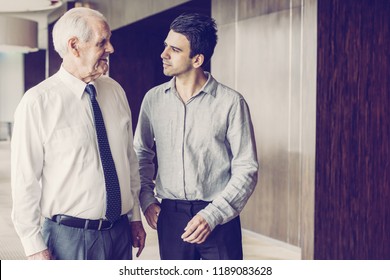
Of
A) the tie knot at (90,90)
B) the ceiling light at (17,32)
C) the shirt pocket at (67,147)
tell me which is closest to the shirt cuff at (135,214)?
the shirt pocket at (67,147)

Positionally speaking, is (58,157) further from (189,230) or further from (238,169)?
(238,169)

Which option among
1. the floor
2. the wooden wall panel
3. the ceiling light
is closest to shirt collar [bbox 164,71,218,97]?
the floor

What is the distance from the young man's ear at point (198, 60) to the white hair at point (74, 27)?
322 mm

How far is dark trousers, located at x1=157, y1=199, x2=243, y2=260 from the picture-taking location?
1747mm

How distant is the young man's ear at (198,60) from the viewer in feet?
5.75

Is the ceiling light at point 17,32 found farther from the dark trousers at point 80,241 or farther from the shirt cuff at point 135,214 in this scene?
the dark trousers at point 80,241

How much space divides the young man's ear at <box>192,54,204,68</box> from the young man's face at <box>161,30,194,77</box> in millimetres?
13

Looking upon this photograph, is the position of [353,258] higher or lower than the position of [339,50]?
lower

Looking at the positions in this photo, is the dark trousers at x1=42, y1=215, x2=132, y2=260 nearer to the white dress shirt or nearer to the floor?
the white dress shirt

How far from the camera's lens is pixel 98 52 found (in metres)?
1.59

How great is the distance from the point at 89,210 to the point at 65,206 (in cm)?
7

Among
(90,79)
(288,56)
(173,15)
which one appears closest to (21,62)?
(173,15)

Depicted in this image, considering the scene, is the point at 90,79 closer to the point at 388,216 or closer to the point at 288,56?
the point at 388,216

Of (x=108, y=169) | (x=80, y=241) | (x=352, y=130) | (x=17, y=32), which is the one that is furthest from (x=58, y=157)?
(x=17, y=32)
